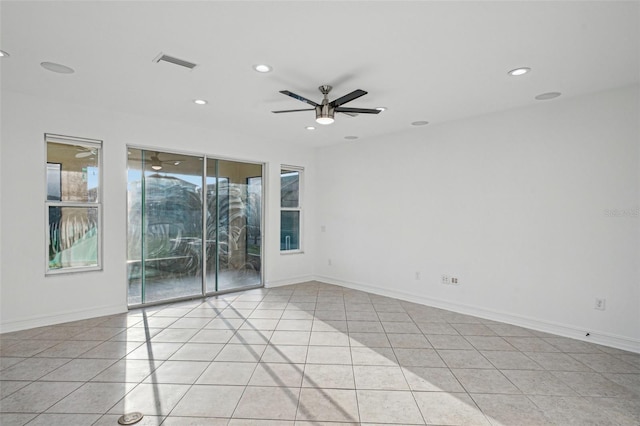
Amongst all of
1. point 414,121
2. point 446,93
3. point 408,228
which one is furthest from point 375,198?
point 446,93

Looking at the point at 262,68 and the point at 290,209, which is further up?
the point at 262,68

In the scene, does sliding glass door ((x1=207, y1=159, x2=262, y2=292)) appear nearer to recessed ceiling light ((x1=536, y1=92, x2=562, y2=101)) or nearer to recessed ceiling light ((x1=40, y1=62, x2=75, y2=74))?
recessed ceiling light ((x1=40, y1=62, x2=75, y2=74))

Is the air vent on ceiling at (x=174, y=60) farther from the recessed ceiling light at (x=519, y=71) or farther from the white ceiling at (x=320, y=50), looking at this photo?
the recessed ceiling light at (x=519, y=71)

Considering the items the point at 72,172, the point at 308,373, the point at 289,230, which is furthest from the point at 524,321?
the point at 72,172

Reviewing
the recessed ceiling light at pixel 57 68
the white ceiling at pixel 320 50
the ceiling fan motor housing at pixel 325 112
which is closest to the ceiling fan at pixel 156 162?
the white ceiling at pixel 320 50

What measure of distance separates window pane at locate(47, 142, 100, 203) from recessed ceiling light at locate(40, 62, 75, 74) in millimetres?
1265

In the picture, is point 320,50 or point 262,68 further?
point 262,68

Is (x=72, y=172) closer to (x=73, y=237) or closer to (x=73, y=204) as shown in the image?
(x=73, y=204)

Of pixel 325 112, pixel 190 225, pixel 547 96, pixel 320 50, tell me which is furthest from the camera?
pixel 190 225

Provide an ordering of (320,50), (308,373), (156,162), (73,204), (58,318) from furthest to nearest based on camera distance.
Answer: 1. (156,162)
2. (73,204)
3. (58,318)
4. (308,373)
5. (320,50)

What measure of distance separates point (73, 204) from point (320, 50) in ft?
11.8

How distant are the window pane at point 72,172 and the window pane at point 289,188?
2956 millimetres

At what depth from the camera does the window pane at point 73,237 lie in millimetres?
4078

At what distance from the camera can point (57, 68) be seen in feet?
10.2
